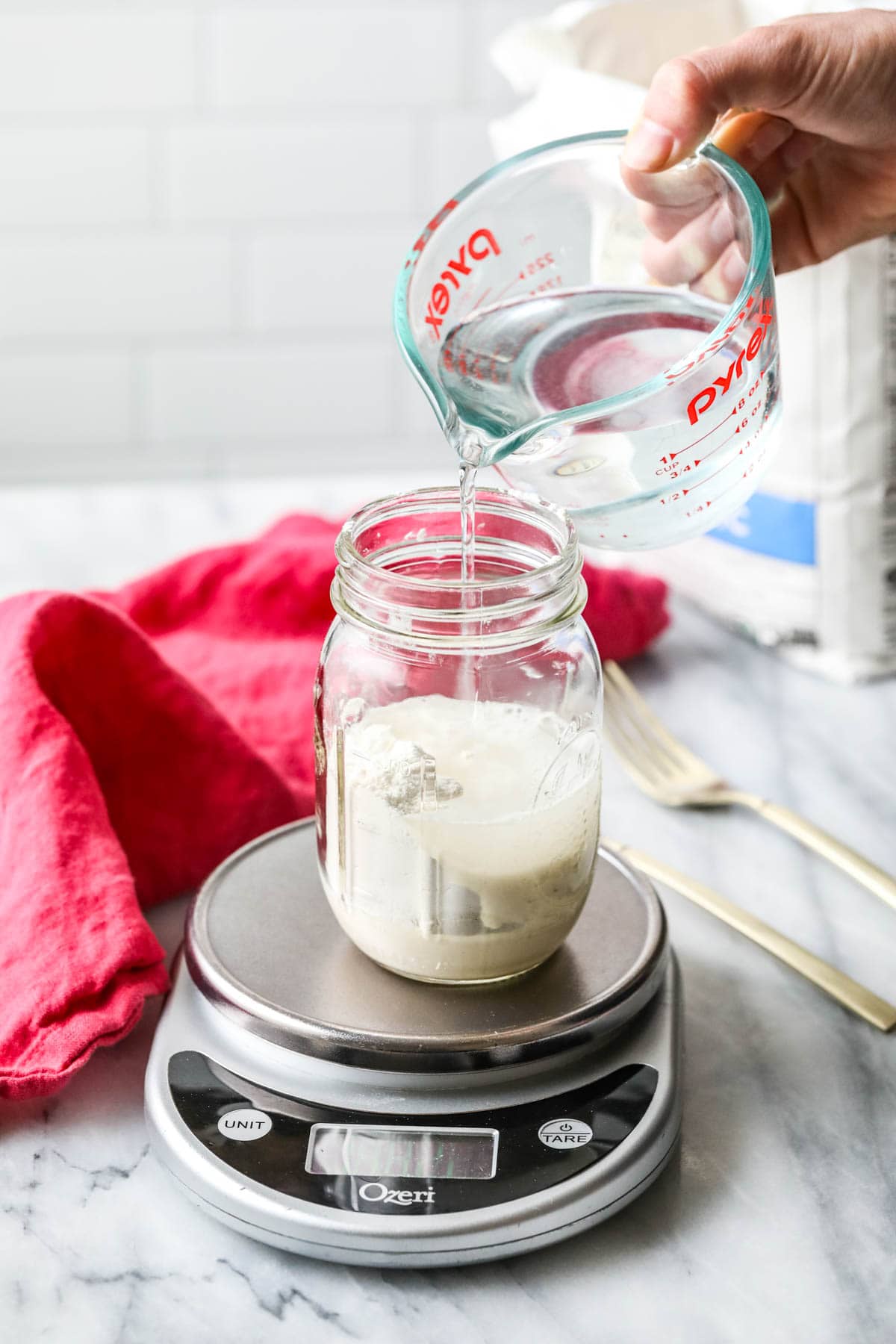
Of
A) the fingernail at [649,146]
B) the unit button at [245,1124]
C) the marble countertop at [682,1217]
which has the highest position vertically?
the fingernail at [649,146]

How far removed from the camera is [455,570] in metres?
0.66

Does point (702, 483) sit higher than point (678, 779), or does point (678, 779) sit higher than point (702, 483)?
point (702, 483)

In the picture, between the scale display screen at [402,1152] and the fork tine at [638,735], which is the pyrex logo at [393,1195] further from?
the fork tine at [638,735]

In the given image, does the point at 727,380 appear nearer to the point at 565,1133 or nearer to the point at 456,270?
the point at 456,270

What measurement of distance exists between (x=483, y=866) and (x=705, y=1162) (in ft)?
0.49

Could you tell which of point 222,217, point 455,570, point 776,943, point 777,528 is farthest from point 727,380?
point 222,217

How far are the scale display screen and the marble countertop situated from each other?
0.11 ft

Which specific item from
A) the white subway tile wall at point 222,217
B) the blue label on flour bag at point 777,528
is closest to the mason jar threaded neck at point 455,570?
the blue label on flour bag at point 777,528

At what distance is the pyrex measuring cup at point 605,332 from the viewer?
1.91ft

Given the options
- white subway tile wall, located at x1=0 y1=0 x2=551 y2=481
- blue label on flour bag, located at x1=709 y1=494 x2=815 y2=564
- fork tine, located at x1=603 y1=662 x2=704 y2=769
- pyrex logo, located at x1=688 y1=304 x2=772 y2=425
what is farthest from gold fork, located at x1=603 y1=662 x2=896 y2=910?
white subway tile wall, located at x1=0 y1=0 x2=551 y2=481

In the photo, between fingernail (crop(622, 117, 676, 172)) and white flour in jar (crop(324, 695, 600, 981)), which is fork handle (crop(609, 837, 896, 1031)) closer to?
white flour in jar (crop(324, 695, 600, 981))

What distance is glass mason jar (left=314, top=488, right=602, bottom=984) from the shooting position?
1.86ft

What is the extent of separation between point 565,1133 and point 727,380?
308 millimetres

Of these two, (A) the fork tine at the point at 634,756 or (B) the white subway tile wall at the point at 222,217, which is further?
(B) the white subway tile wall at the point at 222,217
